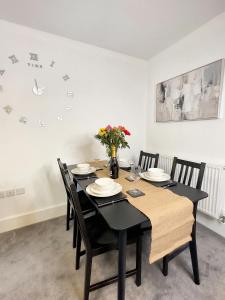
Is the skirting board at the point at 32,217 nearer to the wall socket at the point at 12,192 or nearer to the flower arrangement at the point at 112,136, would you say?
the wall socket at the point at 12,192

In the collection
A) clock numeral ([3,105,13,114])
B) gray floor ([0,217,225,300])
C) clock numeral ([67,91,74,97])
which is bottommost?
gray floor ([0,217,225,300])

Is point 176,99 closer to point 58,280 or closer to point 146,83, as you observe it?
point 146,83

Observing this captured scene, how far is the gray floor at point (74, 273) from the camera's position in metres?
1.22

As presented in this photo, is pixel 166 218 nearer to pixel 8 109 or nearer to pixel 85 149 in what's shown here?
pixel 85 149

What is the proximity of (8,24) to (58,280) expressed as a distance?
275 cm

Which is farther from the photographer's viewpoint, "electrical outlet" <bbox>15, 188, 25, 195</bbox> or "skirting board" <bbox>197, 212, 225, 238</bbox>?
"electrical outlet" <bbox>15, 188, 25, 195</bbox>

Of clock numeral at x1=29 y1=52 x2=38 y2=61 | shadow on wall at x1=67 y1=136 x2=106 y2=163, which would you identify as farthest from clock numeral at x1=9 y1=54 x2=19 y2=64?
shadow on wall at x1=67 y1=136 x2=106 y2=163

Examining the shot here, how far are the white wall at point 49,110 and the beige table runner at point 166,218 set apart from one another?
148 cm

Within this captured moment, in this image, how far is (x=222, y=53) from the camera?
172 centimetres

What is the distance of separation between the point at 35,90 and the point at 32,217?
1728 millimetres

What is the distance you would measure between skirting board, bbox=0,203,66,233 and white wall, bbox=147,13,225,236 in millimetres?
1893

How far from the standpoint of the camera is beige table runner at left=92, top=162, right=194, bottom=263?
0.99 meters

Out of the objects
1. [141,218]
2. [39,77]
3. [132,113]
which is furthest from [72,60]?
[141,218]

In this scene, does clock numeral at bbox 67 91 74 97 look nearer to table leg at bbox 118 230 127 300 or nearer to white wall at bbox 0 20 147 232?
white wall at bbox 0 20 147 232
